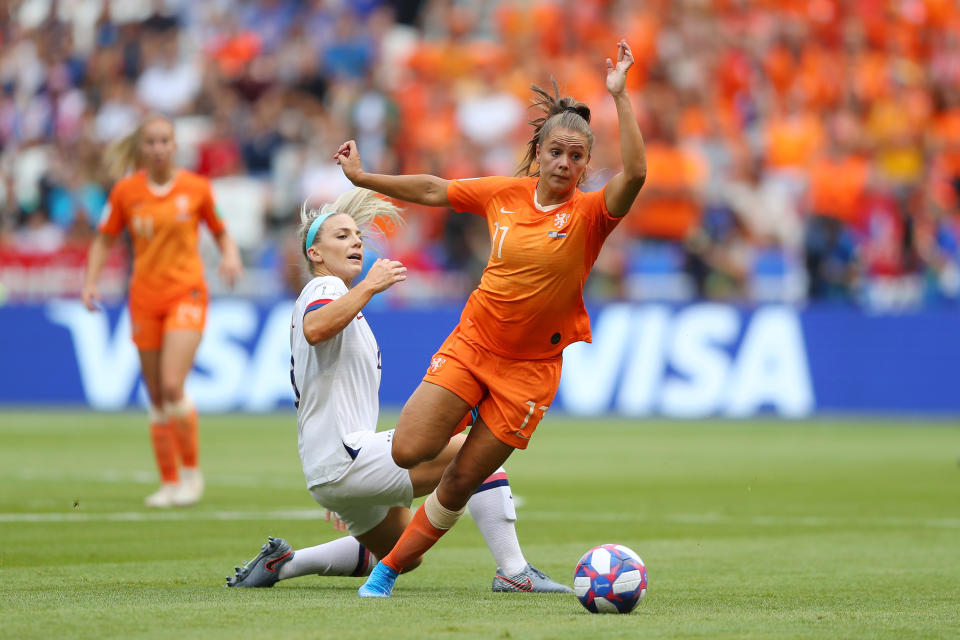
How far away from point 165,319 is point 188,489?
1.32m

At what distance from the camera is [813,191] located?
70.5ft

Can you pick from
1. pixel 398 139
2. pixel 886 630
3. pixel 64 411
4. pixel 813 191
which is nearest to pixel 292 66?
pixel 398 139

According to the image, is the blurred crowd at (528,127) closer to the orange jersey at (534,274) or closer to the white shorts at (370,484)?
the orange jersey at (534,274)

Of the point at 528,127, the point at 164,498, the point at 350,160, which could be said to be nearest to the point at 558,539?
the point at 350,160

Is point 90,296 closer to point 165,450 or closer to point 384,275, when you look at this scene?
point 165,450

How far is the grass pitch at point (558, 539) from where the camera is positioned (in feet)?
20.3

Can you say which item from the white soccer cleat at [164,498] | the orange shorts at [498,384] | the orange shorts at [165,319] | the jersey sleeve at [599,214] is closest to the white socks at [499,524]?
the orange shorts at [498,384]

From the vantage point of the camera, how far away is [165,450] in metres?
11.7

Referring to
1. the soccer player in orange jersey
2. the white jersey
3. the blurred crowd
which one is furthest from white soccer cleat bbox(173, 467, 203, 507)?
the blurred crowd

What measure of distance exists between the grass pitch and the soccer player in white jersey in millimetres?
181

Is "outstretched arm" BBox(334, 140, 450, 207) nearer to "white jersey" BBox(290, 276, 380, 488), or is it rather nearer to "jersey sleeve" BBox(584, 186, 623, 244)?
"white jersey" BBox(290, 276, 380, 488)

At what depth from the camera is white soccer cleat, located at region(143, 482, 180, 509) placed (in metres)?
11.4

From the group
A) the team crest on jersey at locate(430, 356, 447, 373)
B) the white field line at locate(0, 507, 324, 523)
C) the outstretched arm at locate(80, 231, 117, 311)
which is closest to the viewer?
the team crest on jersey at locate(430, 356, 447, 373)

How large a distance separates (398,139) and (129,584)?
16589 mm
